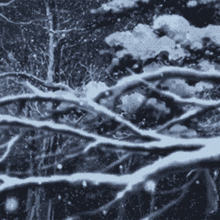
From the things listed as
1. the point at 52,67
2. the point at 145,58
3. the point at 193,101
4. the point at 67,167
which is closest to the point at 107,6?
the point at 145,58

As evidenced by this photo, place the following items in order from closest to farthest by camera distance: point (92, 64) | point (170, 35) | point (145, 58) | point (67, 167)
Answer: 1. point (170, 35)
2. point (145, 58)
3. point (92, 64)
4. point (67, 167)

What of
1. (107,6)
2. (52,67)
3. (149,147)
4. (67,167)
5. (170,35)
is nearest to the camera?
(149,147)

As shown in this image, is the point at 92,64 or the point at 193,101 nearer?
the point at 193,101

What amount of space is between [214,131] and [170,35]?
2.26 metres

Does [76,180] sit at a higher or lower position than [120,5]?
lower

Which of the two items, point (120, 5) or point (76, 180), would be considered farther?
point (120, 5)

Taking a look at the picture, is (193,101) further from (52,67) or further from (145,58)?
(52,67)

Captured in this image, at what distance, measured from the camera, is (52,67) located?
6.17m

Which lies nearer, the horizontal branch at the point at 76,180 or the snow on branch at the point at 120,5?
the horizontal branch at the point at 76,180

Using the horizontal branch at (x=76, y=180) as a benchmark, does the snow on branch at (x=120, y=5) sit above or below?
above

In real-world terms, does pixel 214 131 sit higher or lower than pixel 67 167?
lower

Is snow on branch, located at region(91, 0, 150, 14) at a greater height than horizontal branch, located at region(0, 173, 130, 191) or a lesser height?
greater

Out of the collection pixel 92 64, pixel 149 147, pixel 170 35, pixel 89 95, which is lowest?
pixel 149 147

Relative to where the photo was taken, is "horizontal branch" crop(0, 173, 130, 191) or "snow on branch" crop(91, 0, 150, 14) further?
"snow on branch" crop(91, 0, 150, 14)
